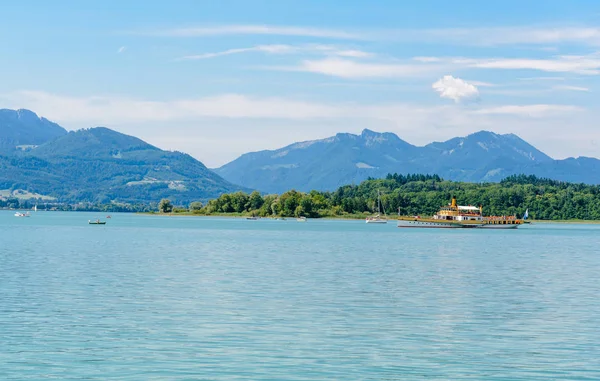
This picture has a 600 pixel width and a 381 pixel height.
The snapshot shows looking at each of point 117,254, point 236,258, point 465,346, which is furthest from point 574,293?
point 117,254

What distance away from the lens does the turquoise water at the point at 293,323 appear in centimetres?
3075

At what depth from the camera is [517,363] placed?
105ft

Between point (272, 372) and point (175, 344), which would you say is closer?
point (272, 372)

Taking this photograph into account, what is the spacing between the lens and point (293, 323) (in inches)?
1603

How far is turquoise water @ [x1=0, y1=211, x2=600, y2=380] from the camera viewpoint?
30.8 meters

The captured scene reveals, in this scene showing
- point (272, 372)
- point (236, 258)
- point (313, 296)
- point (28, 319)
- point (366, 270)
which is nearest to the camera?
point (272, 372)

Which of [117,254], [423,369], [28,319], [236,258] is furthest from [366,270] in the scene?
[423,369]

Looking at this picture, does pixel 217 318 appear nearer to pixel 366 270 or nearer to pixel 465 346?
pixel 465 346

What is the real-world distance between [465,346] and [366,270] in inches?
1493

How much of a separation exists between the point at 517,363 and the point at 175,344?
13060 millimetres

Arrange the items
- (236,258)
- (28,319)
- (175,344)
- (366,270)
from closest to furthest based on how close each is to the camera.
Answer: (175,344)
(28,319)
(366,270)
(236,258)

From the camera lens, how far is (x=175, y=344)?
34.8 metres

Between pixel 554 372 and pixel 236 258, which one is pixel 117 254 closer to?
pixel 236 258

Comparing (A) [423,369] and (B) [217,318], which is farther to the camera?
(B) [217,318]
